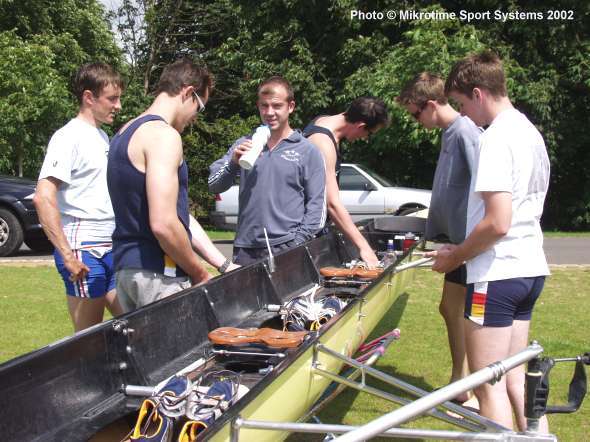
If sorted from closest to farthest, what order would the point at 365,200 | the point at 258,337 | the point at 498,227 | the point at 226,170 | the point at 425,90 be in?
the point at 498,227 < the point at 258,337 < the point at 425,90 < the point at 226,170 < the point at 365,200

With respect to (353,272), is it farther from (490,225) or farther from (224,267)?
(490,225)

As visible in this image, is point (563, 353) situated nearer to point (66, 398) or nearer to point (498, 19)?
point (66, 398)

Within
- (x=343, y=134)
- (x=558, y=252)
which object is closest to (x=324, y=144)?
(x=343, y=134)

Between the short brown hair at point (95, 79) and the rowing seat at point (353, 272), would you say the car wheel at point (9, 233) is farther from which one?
the short brown hair at point (95, 79)

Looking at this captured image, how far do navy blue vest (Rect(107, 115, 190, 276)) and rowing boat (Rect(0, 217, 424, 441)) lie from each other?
0.74 ft

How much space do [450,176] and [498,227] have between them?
153cm

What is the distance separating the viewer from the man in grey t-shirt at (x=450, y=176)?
165 inches

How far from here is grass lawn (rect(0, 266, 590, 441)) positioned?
461 centimetres

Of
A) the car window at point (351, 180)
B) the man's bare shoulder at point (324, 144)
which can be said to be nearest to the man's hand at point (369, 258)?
the man's bare shoulder at point (324, 144)

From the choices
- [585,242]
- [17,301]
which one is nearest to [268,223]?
[17,301]

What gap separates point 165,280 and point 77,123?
111 cm

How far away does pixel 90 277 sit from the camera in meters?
3.81

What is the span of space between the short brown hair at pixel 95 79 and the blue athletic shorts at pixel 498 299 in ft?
7.16

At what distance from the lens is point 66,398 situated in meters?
2.87
